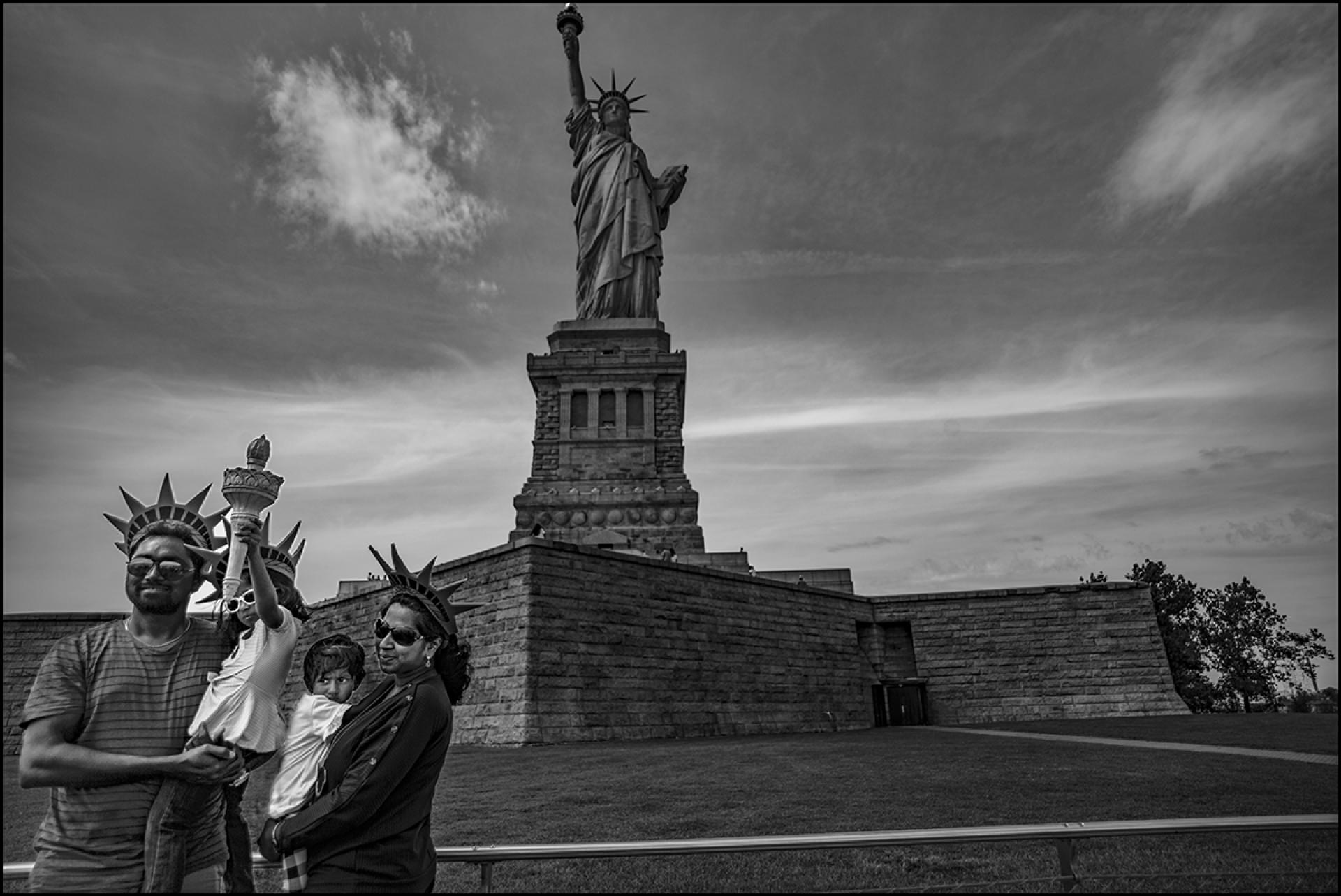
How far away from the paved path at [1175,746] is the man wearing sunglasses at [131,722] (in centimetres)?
1261

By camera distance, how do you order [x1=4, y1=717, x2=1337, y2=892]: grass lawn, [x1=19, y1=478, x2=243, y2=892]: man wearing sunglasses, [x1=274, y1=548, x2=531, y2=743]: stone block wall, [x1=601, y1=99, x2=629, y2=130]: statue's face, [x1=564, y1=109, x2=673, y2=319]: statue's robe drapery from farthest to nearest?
[x1=601, y1=99, x2=629, y2=130]: statue's face
[x1=564, y1=109, x2=673, y2=319]: statue's robe drapery
[x1=274, y1=548, x2=531, y2=743]: stone block wall
[x1=4, y1=717, x2=1337, y2=892]: grass lawn
[x1=19, y1=478, x2=243, y2=892]: man wearing sunglasses

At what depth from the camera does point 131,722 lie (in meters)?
3.13

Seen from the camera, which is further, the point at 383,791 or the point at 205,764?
the point at 383,791

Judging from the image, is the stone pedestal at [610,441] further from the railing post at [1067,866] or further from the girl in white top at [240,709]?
the girl in white top at [240,709]

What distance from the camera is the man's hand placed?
299cm

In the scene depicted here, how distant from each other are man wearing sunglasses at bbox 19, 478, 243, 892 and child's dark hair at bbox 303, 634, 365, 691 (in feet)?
1.14

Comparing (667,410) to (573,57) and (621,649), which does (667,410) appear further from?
(573,57)

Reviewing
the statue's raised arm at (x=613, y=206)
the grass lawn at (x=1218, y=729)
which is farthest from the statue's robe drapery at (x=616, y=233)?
the grass lawn at (x=1218, y=729)

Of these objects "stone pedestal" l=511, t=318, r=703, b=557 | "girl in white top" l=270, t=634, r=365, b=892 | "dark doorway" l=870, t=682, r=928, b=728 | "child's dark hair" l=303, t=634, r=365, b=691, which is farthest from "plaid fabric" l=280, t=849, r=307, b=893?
"stone pedestal" l=511, t=318, r=703, b=557

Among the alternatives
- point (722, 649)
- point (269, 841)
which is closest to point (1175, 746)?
point (722, 649)

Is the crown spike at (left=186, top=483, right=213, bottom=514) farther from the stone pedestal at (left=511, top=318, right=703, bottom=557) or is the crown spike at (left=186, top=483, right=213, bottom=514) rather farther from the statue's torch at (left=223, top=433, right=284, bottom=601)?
the stone pedestal at (left=511, top=318, right=703, bottom=557)

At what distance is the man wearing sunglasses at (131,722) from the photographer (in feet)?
9.75

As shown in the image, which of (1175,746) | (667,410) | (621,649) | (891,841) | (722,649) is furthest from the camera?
(667,410)

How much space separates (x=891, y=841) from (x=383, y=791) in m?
2.38
